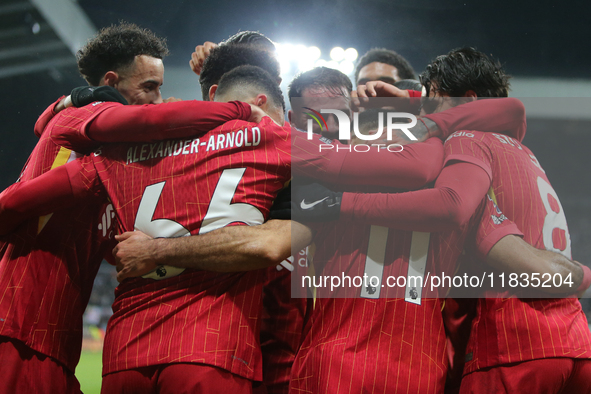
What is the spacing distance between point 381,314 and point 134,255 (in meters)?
0.87

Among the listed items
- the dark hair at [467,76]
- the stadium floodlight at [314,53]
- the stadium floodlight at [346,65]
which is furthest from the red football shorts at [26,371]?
the stadium floodlight at [346,65]

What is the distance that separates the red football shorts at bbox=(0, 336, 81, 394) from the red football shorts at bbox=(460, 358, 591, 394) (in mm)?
1645

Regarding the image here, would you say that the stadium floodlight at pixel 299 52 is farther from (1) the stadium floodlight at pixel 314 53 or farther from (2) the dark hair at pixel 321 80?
(2) the dark hair at pixel 321 80

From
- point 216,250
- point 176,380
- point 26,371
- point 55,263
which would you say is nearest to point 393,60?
point 216,250

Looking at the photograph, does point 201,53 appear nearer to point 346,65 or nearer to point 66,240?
point 66,240

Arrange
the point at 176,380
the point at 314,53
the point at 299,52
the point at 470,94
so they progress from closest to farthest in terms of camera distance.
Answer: the point at 176,380
the point at 470,94
the point at 299,52
the point at 314,53

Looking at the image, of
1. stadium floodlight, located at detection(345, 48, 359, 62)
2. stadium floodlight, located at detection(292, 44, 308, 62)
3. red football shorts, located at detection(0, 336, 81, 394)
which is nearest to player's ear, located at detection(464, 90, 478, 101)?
red football shorts, located at detection(0, 336, 81, 394)

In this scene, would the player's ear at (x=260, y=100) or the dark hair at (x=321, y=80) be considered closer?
the player's ear at (x=260, y=100)

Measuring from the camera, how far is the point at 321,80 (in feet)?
8.36

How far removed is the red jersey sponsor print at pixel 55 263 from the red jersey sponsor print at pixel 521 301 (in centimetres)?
154

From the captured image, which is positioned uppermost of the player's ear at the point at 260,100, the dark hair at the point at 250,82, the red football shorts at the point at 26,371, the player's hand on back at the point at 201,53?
the player's hand on back at the point at 201,53

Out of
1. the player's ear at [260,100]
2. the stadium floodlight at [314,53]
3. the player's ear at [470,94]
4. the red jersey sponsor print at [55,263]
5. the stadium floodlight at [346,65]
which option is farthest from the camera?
the stadium floodlight at [346,65]

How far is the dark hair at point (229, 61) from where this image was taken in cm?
221

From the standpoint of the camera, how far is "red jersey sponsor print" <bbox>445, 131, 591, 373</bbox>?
1.51 meters
